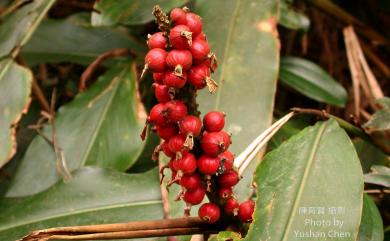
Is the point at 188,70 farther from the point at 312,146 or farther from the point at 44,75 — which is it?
the point at 44,75

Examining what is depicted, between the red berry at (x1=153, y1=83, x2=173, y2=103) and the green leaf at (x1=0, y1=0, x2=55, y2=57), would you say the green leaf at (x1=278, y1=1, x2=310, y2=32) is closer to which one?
the green leaf at (x1=0, y1=0, x2=55, y2=57)

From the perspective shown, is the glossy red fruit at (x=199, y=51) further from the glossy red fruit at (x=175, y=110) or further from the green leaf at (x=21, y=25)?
the green leaf at (x=21, y=25)

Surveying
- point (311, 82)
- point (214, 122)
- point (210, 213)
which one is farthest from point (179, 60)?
point (311, 82)

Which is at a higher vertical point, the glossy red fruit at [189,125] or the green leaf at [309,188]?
the glossy red fruit at [189,125]

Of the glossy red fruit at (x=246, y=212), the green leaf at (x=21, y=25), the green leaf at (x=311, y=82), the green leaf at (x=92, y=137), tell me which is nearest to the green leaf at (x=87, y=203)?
the green leaf at (x=92, y=137)

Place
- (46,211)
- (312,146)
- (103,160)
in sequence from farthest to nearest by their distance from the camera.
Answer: (103,160), (46,211), (312,146)

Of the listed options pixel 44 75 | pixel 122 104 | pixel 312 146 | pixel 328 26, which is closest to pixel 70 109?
pixel 122 104

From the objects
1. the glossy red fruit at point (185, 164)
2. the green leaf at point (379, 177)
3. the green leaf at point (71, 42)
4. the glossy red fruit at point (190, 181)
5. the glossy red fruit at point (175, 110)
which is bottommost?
the green leaf at point (71, 42)

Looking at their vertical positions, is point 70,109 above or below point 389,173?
below
